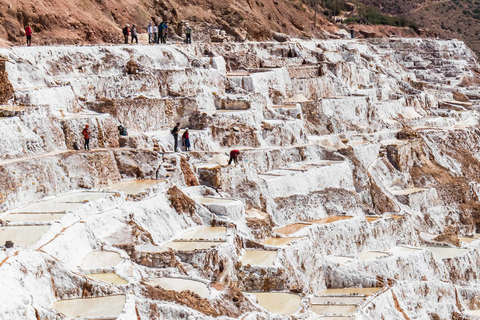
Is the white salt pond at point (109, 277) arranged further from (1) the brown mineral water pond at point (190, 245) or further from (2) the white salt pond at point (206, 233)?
(2) the white salt pond at point (206, 233)

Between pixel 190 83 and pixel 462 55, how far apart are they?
37.6m

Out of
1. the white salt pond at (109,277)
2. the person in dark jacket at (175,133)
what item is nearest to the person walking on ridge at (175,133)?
the person in dark jacket at (175,133)

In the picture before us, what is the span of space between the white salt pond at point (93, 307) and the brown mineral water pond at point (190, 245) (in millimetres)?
4790

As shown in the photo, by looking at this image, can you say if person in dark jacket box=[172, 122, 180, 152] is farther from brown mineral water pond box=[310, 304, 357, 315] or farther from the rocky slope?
brown mineral water pond box=[310, 304, 357, 315]

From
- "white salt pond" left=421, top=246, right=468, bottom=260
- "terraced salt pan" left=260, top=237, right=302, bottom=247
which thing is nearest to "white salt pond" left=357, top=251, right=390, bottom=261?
"terraced salt pan" left=260, top=237, right=302, bottom=247

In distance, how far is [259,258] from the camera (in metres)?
22.2

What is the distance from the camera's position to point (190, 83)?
34.1m

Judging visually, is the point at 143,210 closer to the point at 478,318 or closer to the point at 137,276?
the point at 137,276

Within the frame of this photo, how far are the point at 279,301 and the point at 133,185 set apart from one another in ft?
20.8

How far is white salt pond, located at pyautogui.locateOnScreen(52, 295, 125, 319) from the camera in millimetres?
15500

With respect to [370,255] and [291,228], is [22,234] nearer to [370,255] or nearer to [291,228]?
[291,228]

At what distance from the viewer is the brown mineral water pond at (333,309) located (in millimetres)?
21178

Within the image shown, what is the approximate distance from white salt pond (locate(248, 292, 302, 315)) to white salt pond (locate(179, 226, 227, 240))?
2007 mm

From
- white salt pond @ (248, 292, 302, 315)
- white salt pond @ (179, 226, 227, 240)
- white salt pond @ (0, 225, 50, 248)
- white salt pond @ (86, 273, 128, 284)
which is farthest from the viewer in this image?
white salt pond @ (179, 226, 227, 240)
